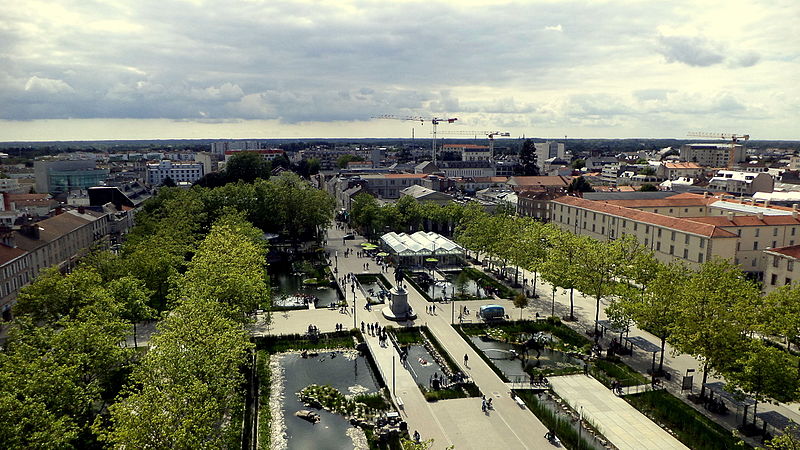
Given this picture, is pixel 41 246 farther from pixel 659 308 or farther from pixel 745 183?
pixel 745 183

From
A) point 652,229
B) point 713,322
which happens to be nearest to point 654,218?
point 652,229

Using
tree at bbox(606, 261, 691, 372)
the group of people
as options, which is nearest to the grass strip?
tree at bbox(606, 261, 691, 372)

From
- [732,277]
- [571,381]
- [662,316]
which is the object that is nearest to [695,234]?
[732,277]

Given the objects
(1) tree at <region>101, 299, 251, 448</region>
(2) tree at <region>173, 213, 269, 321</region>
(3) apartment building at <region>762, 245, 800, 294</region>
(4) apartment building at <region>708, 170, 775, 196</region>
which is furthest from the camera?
(4) apartment building at <region>708, 170, 775, 196</region>

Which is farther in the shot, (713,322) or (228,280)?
(228,280)

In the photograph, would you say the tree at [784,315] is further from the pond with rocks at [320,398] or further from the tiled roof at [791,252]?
the pond with rocks at [320,398]

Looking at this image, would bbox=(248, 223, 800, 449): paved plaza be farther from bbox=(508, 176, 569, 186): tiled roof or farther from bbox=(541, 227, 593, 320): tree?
bbox=(508, 176, 569, 186): tiled roof
